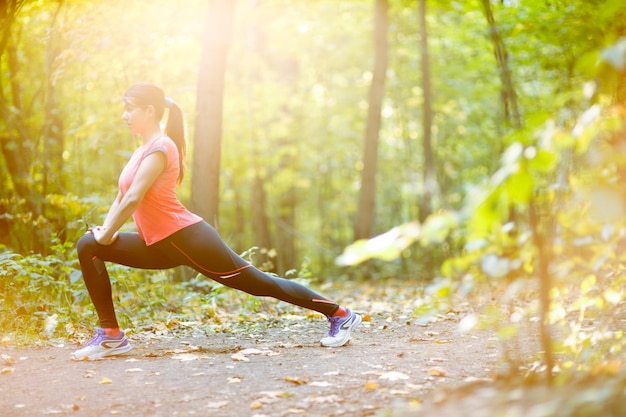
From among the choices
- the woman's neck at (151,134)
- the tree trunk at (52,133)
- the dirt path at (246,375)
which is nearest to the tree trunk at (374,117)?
the tree trunk at (52,133)

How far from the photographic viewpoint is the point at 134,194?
4695 millimetres

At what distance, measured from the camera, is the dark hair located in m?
4.89

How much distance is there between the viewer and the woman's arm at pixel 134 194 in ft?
15.4

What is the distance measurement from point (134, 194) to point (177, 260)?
0.60 meters

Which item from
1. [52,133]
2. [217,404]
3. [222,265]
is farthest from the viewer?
[52,133]

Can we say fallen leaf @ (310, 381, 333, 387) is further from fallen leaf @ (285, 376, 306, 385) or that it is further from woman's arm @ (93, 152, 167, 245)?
woman's arm @ (93, 152, 167, 245)

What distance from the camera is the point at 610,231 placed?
287 cm

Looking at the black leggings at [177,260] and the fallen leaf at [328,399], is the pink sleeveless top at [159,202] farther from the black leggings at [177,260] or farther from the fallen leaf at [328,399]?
the fallen leaf at [328,399]

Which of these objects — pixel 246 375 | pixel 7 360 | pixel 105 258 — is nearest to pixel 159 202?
pixel 105 258

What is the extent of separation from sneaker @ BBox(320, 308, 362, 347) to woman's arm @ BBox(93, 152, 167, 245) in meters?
1.71

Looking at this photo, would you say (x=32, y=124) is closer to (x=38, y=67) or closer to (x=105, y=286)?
(x=38, y=67)

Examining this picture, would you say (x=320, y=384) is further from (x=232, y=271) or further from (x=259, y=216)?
(x=259, y=216)

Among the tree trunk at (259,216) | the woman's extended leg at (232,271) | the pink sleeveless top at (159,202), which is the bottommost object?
the tree trunk at (259,216)

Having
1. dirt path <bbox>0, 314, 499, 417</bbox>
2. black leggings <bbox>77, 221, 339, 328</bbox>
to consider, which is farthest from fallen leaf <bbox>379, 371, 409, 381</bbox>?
black leggings <bbox>77, 221, 339, 328</bbox>
